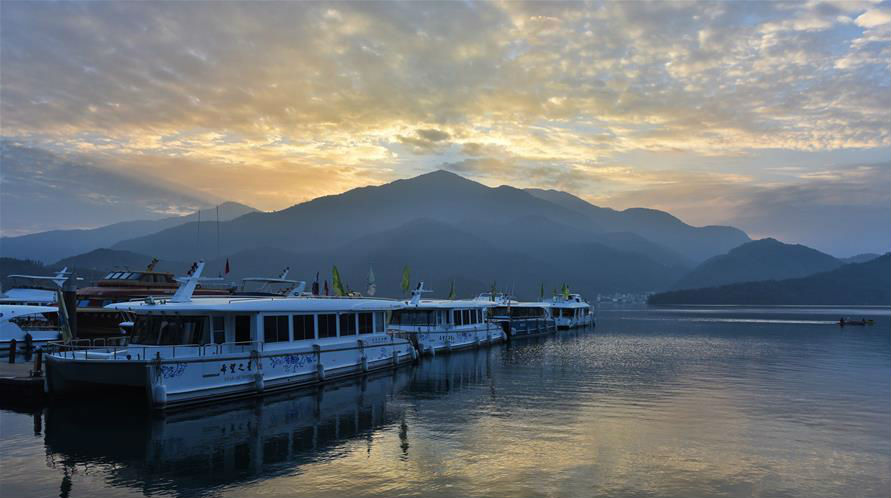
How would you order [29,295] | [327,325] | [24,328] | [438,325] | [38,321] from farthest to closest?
1. [29,295]
2. [438,325]
3. [38,321]
4. [24,328]
5. [327,325]

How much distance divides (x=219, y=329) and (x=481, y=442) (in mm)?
14873

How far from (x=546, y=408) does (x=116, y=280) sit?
40.0 metres

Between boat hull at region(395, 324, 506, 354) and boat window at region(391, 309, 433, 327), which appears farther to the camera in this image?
boat window at region(391, 309, 433, 327)

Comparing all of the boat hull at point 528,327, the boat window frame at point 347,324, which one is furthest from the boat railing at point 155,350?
the boat hull at point 528,327

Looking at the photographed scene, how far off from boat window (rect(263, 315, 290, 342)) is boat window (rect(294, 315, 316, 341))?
2.59ft

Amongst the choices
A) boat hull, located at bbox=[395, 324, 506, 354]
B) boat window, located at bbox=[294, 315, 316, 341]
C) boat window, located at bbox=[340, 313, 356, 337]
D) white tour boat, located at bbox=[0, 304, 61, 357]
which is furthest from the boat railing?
white tour boat, located at bbox=[0, 304, 61, 357]

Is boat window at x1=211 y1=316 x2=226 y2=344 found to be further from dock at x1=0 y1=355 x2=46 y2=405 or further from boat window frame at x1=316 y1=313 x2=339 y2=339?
dock at x1=0 y1=355 x2=46 y2=405

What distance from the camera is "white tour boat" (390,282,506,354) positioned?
180 ft

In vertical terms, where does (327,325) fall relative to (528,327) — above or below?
above

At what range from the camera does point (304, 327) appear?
3434cm

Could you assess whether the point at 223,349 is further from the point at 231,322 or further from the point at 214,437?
the point at 214,437

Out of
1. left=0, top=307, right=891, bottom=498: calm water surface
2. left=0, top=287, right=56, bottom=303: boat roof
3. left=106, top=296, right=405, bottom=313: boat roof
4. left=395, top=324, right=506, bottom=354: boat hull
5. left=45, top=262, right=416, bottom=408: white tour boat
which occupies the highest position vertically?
left=0, top=287, right=56, bottom=303: boat roof

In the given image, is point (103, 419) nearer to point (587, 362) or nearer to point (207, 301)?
point (207, 301)

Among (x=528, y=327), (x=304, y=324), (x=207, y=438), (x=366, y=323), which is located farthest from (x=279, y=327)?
(x=528, y=327)
